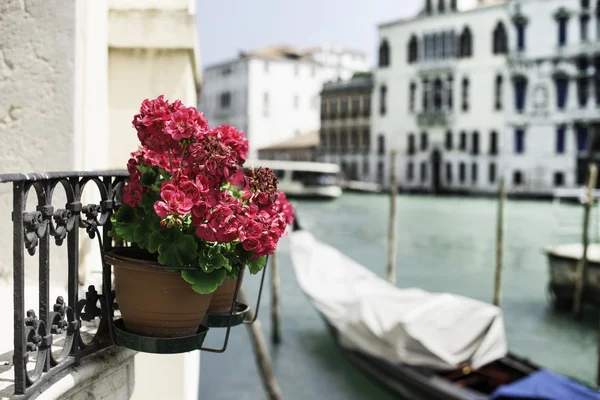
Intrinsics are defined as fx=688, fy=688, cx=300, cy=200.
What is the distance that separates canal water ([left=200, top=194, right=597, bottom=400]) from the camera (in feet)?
30.6

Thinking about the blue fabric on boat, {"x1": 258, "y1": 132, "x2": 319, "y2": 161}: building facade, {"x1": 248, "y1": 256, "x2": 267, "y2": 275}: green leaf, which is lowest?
the blue fabric on boat

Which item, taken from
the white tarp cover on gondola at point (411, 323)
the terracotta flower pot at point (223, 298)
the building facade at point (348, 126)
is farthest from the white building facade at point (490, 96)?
the terracotta flower pot at point (223, 298)

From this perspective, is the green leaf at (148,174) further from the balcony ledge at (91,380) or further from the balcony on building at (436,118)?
A: the balcony on building at (436,118)

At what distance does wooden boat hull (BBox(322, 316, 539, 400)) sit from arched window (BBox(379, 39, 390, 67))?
34009 millimetres

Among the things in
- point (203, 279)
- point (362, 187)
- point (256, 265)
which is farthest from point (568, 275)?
point (362, 187)

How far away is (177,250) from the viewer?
64.7 inches

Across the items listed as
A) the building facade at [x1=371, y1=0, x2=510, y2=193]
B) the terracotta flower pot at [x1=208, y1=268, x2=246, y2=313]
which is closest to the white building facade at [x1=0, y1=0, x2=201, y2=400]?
the terracotta flower pot at [x1=208, y1=268, x2=246, y2=313]

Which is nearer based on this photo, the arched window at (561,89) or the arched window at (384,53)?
the arched window at (561,89)

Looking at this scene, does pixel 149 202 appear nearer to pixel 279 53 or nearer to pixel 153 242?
pixel 153 242

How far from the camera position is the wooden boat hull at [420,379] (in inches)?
268

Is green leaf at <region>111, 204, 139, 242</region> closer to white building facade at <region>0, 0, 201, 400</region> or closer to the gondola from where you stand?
white building facade at <region>0, 0, 201, 400</region>

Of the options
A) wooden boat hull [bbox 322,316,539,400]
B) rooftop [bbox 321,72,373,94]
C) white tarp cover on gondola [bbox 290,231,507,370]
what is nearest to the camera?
wooden boat hull [bbox 322,316,539,400]

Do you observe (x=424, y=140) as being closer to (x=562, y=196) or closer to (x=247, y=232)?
(x=562, y=196)

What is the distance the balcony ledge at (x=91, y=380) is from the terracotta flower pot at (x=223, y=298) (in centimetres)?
26
